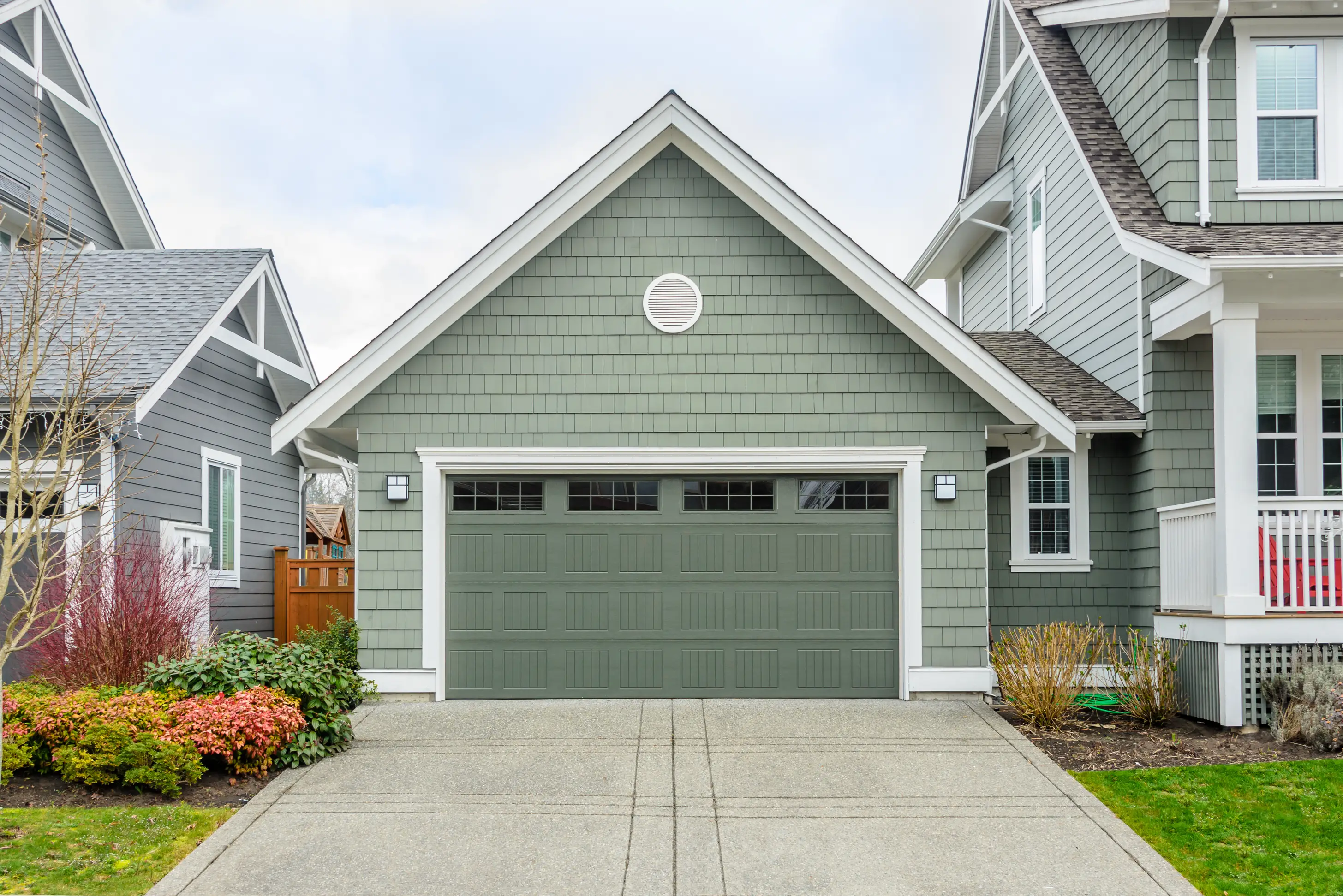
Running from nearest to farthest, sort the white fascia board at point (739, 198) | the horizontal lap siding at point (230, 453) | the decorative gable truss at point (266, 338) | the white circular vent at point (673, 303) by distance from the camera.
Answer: the white fascia board at point (739, 198)
the white circular vent at point (673, 303)
the horizontal lap siding at point (230, 453)
the decorative gable truss at point (266, 338)

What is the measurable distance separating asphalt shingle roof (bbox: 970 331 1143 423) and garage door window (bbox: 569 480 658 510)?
335 cm

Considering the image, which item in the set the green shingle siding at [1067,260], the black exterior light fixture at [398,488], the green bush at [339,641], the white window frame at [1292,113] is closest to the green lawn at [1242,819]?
the green shingle siding at [1067,260]

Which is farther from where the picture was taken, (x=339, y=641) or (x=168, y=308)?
(x=168, y=308)

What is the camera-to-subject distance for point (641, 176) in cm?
1057

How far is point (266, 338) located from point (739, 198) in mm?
7698

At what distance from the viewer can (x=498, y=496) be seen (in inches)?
417

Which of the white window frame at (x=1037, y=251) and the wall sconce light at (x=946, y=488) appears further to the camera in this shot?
the white window frame at (x=1037, y=251)

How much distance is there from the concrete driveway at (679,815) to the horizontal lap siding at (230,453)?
4.01 m

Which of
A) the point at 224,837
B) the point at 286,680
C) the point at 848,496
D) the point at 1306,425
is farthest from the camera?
the point at 1306,425

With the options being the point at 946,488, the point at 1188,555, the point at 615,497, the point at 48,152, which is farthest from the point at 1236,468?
the point at 48,152

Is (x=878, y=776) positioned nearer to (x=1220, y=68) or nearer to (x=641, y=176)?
(x=641, y=176)

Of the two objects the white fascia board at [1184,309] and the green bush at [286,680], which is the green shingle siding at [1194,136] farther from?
the green bush at [286,680]

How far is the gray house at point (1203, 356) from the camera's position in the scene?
927cm

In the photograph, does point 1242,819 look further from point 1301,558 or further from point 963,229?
point 963,229
